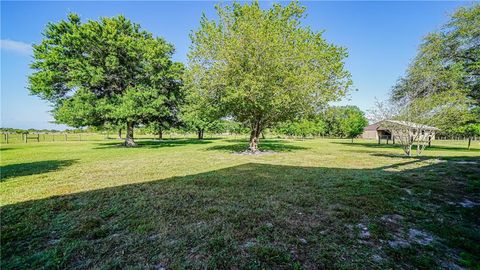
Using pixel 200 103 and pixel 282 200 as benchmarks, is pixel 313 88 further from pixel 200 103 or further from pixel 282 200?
pixel 282 200

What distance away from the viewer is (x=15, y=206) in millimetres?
4848

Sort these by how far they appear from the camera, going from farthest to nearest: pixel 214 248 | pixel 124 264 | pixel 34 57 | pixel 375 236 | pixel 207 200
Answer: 1. pixel 34 57
2. pixel 207 200
3. pixel 375 236
4. pixel 214 248
5. pixel 124 264

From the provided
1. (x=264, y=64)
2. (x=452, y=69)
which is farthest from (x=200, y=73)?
(x=452, y=69)

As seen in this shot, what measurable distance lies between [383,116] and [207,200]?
46.3 feet

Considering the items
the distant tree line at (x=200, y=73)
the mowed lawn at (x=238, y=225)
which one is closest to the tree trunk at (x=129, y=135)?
the distant tree line at (x=200, y=73)

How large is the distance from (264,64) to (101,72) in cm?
1568

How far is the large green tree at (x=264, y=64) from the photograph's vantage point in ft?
44.2

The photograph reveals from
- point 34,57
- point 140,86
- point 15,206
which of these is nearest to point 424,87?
point 15,206

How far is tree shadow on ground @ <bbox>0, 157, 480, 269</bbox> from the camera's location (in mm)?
2826

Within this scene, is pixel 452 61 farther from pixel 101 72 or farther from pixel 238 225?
pixel 101 72

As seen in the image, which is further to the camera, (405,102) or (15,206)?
(405,102)

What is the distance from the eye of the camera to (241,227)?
376cm

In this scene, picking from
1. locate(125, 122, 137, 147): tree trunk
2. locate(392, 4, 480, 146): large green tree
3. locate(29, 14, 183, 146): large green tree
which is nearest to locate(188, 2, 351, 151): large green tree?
locate(392, 4, 480, 146): large green tree

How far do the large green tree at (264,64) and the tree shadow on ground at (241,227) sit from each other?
334 inches
